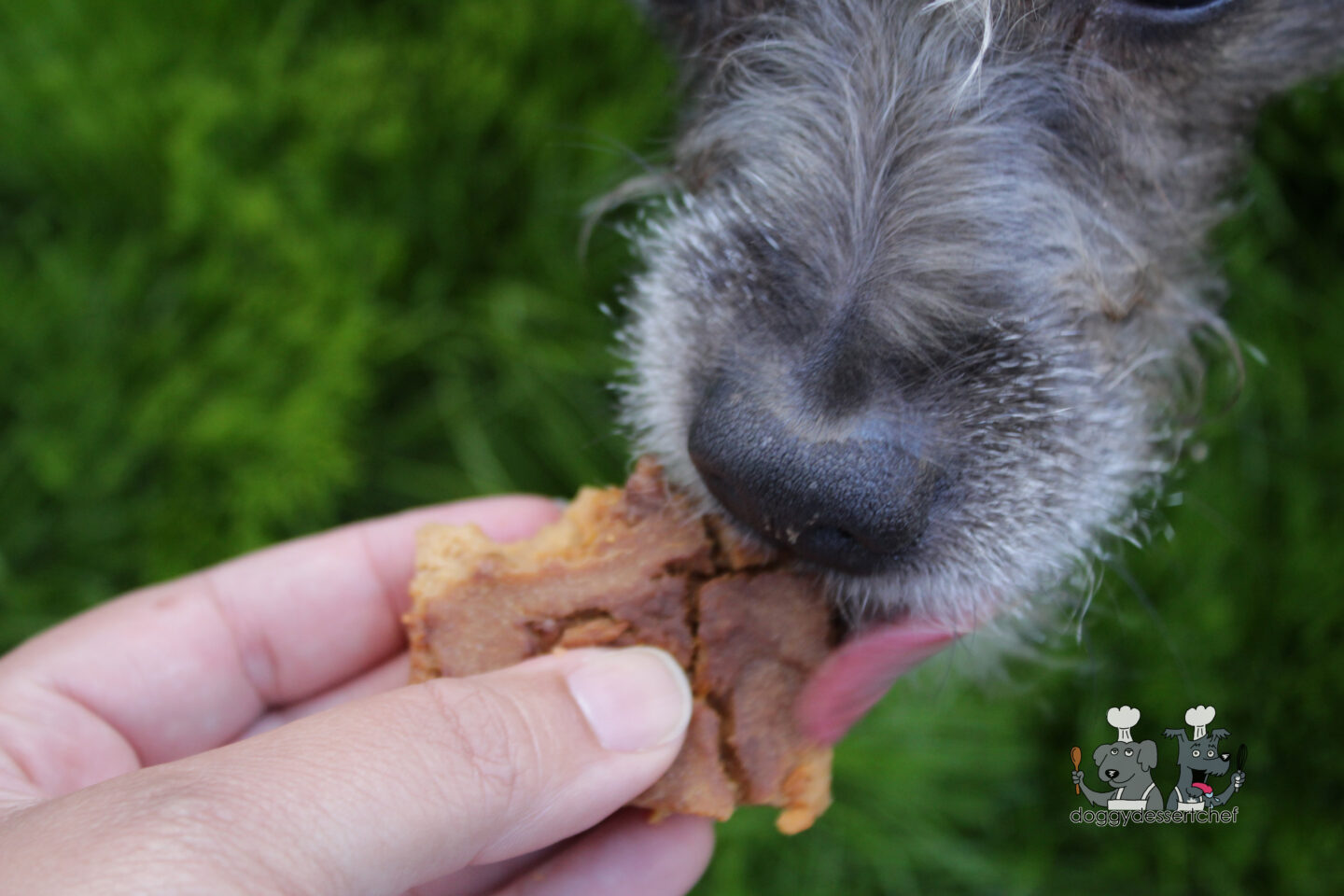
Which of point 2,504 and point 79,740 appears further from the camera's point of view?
point 2,504

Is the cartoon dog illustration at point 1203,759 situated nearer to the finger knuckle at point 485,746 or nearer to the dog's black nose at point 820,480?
the dog's black nose at point 820,480

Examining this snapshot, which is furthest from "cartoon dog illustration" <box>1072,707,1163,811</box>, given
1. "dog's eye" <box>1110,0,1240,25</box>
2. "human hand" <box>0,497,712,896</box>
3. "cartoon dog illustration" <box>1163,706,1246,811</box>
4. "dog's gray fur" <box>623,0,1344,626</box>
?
"dog's eye" <box>1110,0,1240,25</box>

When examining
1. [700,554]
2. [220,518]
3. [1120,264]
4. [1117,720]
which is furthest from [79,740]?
[1117,720]

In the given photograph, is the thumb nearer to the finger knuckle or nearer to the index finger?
the finger knuckle

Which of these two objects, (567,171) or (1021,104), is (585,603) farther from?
(567,171)

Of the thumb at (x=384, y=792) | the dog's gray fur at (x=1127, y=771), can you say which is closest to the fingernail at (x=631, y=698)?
the thumb at (x=384, y=792)

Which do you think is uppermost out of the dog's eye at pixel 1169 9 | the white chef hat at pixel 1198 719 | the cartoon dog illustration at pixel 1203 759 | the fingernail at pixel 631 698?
the dog's eye at pixel 1169 9

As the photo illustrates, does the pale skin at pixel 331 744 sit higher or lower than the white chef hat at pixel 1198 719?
higher
